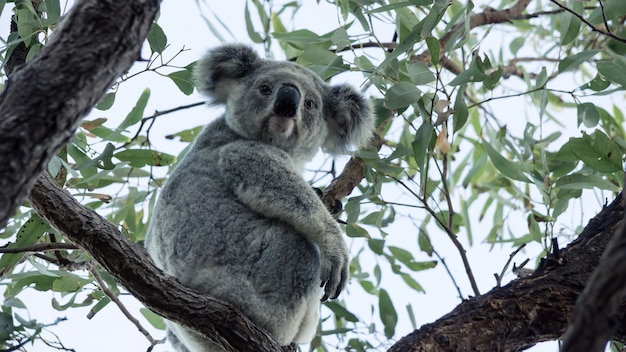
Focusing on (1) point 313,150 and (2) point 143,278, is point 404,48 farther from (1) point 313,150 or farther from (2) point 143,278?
(2) point 143,278

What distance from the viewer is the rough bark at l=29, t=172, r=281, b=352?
231cm

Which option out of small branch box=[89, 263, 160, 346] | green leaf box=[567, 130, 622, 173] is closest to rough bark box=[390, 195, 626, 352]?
green leaf box=[567, 130, 622, 173]

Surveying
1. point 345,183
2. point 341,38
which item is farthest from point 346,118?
point 341,38

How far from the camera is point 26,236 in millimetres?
2928

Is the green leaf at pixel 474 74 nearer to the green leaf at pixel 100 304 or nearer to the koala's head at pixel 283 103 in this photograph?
the koala's head at pixel 283 103

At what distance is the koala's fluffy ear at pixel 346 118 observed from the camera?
3564 millimetres

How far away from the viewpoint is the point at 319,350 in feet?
13.4

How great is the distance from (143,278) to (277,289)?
0.64 meters

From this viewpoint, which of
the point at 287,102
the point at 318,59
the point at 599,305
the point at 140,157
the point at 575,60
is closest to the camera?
the point at 599,305

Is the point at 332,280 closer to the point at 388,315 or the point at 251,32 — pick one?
the point at 388,315

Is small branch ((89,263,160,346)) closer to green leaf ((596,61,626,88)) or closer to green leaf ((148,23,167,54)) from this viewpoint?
green leaf ((148,23,167,54))

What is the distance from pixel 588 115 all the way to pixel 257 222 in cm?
143

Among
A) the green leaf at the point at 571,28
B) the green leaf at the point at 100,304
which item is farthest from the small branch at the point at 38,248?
the green leaf at the point at 571,28

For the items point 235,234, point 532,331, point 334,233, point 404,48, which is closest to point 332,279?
point 334,233
